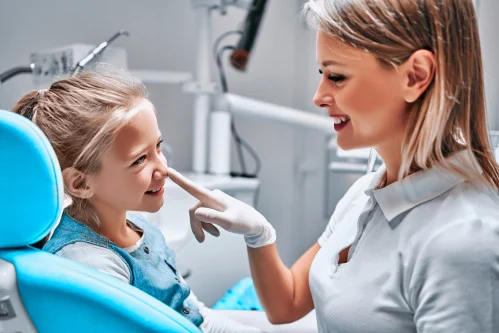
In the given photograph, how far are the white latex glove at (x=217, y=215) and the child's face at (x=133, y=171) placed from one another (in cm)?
4

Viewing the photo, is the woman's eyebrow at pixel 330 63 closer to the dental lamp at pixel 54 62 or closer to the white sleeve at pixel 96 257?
the white sleeve at pixel 96 257

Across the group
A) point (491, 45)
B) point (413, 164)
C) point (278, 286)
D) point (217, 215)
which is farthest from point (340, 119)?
point (491, 45)

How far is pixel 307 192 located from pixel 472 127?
5.94 feet

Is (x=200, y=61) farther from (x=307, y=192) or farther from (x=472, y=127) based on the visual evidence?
(x=472, y=127)

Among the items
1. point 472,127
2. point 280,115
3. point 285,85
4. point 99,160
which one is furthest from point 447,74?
point 285,85

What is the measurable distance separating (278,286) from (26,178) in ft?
1.83

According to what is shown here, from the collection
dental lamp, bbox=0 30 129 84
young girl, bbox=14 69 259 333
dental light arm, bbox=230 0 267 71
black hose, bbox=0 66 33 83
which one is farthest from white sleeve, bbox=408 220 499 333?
dental light arm, bbox=230 0 267 71

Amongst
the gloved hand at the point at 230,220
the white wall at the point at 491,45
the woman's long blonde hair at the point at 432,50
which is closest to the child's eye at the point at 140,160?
the gloved hand at the point at 230,220

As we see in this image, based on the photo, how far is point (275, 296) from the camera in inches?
41.4

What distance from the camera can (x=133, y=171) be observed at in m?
0.89

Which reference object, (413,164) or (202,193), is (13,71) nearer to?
(202,193)

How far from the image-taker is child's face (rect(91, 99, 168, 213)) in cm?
88

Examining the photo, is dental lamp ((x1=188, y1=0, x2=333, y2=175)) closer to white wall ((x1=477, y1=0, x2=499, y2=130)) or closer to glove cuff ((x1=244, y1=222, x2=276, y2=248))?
white wall ((x1=477, y1=0, x2=499, y2=130))

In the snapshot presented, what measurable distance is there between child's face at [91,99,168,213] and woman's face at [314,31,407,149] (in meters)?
0.28
